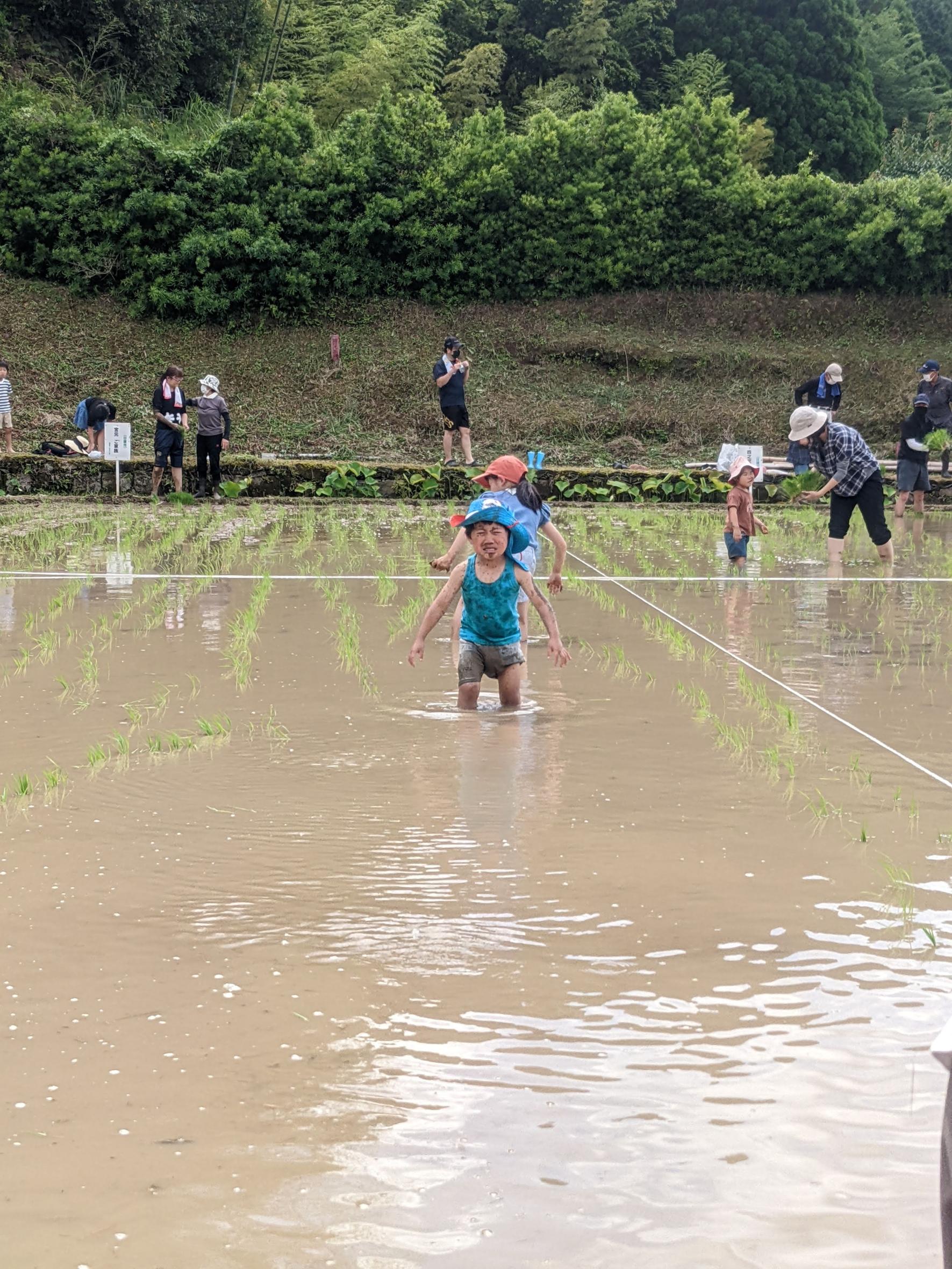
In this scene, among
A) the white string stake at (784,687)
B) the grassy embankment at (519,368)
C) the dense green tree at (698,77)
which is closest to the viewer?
the white string stake at (784,687)

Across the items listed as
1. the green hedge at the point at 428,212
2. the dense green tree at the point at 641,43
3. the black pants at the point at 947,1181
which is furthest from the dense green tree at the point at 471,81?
the black pants at the point at 947,1181

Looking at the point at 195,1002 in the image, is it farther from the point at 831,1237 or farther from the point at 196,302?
the point at 196,302

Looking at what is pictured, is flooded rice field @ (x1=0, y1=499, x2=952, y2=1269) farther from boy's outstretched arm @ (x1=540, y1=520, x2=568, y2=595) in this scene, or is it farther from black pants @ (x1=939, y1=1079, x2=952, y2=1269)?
black pants @ (x1=939, y1=1079, x2=952, y2=1269)

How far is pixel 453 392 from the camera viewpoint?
19.9 metres

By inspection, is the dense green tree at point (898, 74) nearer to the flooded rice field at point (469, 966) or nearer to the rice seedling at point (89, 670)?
the rice seedling at point (89, 670)

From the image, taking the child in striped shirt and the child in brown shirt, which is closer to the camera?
the child in brown shirt

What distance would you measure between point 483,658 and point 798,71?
3684 centimetres

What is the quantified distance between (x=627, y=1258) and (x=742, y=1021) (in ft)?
3.27

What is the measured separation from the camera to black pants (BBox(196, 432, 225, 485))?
18766mm

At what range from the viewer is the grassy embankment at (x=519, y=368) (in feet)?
84.7

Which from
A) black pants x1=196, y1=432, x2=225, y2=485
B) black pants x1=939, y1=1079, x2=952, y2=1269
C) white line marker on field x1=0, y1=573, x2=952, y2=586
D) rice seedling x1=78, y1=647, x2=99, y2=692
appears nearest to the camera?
black pants x1=939, y1=1079, x2=952, y2=1269

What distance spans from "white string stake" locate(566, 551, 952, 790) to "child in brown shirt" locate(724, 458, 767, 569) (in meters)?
1.21

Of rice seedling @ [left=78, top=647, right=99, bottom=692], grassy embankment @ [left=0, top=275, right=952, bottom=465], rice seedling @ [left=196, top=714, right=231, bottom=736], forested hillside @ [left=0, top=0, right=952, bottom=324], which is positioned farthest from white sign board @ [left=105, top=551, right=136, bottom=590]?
forested hillside @ [left=0, top=0, right=952, bottom=324]

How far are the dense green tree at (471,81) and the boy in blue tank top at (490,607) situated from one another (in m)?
31.1
